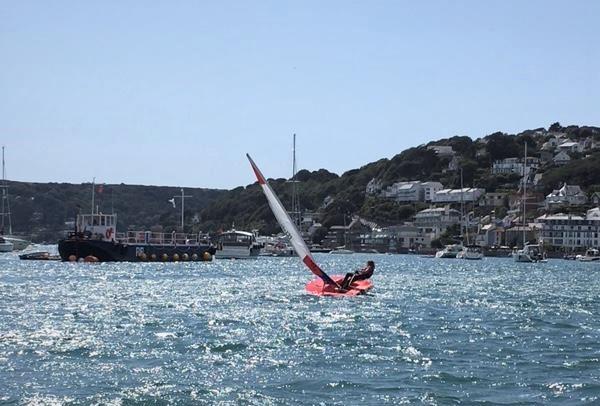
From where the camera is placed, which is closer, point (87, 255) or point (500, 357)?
point (500, 357)

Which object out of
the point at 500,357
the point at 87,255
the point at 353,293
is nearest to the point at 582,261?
the point at 87,255

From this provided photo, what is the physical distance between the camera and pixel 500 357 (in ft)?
90.5

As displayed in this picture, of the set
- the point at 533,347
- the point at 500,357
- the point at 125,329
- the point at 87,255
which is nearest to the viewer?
the point at 500,357

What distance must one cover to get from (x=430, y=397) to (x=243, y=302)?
983 inches

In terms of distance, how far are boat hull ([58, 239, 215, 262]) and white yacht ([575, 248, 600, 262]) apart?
68.8 metres

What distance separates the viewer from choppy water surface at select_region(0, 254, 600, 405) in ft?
72.0

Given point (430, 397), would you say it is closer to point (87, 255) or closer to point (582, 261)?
point (87, 255)

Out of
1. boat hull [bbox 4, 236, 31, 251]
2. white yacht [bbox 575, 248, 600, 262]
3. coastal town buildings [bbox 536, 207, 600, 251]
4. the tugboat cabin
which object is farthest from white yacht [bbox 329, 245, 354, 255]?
the tugboat cabin

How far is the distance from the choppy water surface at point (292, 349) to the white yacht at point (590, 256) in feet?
360

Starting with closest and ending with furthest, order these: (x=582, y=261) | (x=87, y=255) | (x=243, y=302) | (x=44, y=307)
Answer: (x=44, y=307), (x=243, y=302), (x=87, y=255), (x=582, y=261)

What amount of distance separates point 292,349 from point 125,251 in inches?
2948

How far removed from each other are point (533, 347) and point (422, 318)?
8920 mm

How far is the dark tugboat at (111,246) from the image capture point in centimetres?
9788

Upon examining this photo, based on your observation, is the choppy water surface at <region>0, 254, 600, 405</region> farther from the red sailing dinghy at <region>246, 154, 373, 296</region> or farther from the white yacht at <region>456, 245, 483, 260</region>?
the white yacht at <region>456, 245, 483, 260</region>
